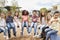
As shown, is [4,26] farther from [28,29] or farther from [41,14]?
[41,14]

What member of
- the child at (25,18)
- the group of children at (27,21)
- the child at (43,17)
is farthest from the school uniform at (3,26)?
the child at (43,17)

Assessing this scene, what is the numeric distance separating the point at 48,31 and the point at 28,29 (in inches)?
7.9

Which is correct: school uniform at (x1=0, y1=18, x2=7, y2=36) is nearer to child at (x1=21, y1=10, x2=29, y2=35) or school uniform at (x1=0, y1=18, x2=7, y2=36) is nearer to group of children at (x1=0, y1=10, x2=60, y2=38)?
group of children at (x1=0, y1=10, x2=60, y2=38)

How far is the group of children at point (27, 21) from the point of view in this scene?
5.12 ft

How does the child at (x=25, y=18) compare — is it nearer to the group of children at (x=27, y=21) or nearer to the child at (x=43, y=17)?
the group of children at (x=27, y=21)

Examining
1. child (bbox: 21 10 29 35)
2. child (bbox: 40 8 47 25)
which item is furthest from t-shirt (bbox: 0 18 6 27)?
child (bbox: 40 8 47 25)

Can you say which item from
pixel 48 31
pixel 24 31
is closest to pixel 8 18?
pixel 24 31

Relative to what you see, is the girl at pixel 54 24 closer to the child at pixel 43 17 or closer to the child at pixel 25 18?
the child at pixel 43 17

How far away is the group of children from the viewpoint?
5.12 ft

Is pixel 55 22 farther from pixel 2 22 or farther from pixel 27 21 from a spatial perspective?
pixel 2 22

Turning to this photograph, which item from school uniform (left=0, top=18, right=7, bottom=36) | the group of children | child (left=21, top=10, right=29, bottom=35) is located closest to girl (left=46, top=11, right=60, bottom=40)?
the group of children

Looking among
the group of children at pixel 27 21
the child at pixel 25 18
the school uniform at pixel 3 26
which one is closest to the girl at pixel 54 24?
the group of children at pixel 27 21

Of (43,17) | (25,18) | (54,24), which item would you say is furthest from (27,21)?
(54,24)

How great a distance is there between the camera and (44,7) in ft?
5.20
